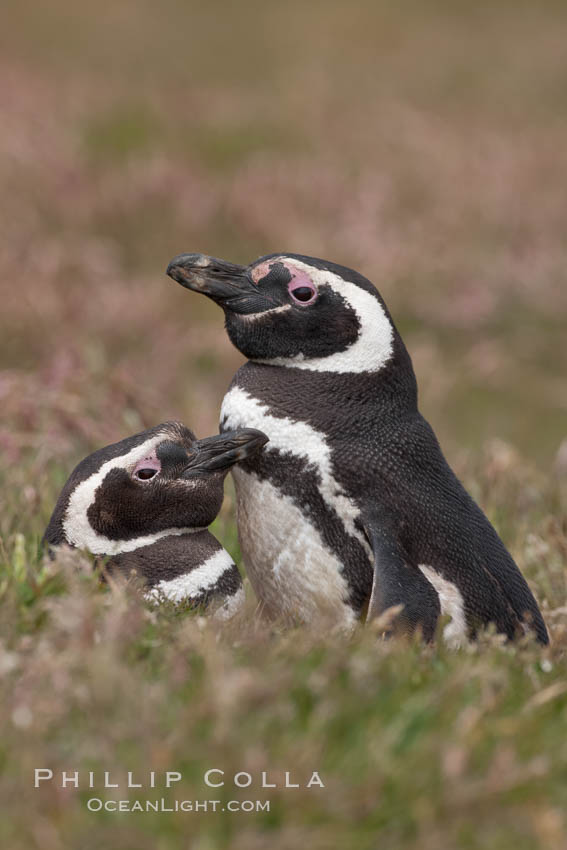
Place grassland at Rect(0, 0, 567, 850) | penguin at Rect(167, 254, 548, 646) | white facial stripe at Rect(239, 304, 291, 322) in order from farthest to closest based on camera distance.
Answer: white facial stripe at Rect(239, 304, 291, 322) → penguin at Rect(167, 254, 548, 646) → grassland at Rect(0, 0, 567, 850)

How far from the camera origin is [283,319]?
4145mm

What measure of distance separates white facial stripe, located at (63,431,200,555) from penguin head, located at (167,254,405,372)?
607mm

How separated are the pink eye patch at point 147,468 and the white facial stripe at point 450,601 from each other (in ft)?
3.26

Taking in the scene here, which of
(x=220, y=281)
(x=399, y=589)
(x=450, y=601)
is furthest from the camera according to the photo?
(x=220, y=281)

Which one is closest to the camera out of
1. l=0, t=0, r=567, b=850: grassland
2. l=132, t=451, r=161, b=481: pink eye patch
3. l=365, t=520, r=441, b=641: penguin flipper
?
l=0, t=0, r=567, b=850: grassland

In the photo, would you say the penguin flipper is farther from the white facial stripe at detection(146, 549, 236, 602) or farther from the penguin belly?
the white facial stripe at detection(146, 549, 236, 602)

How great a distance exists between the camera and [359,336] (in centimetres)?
418

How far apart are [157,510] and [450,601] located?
1090mm

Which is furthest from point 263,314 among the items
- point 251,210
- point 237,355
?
point 251,210

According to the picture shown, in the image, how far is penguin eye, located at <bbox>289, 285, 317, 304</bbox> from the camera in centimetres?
415

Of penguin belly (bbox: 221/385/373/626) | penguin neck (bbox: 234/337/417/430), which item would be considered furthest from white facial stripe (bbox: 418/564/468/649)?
penguin neck (bbox: 234/337/417/430)

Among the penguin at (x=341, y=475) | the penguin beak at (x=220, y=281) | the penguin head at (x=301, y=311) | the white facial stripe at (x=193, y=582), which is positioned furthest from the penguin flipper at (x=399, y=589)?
the penguin beak at (x=220, y=281)

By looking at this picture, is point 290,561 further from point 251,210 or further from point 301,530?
point 251,210

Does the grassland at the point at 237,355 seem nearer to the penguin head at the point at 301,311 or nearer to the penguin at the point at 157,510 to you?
the penguin at the point at 157,510
